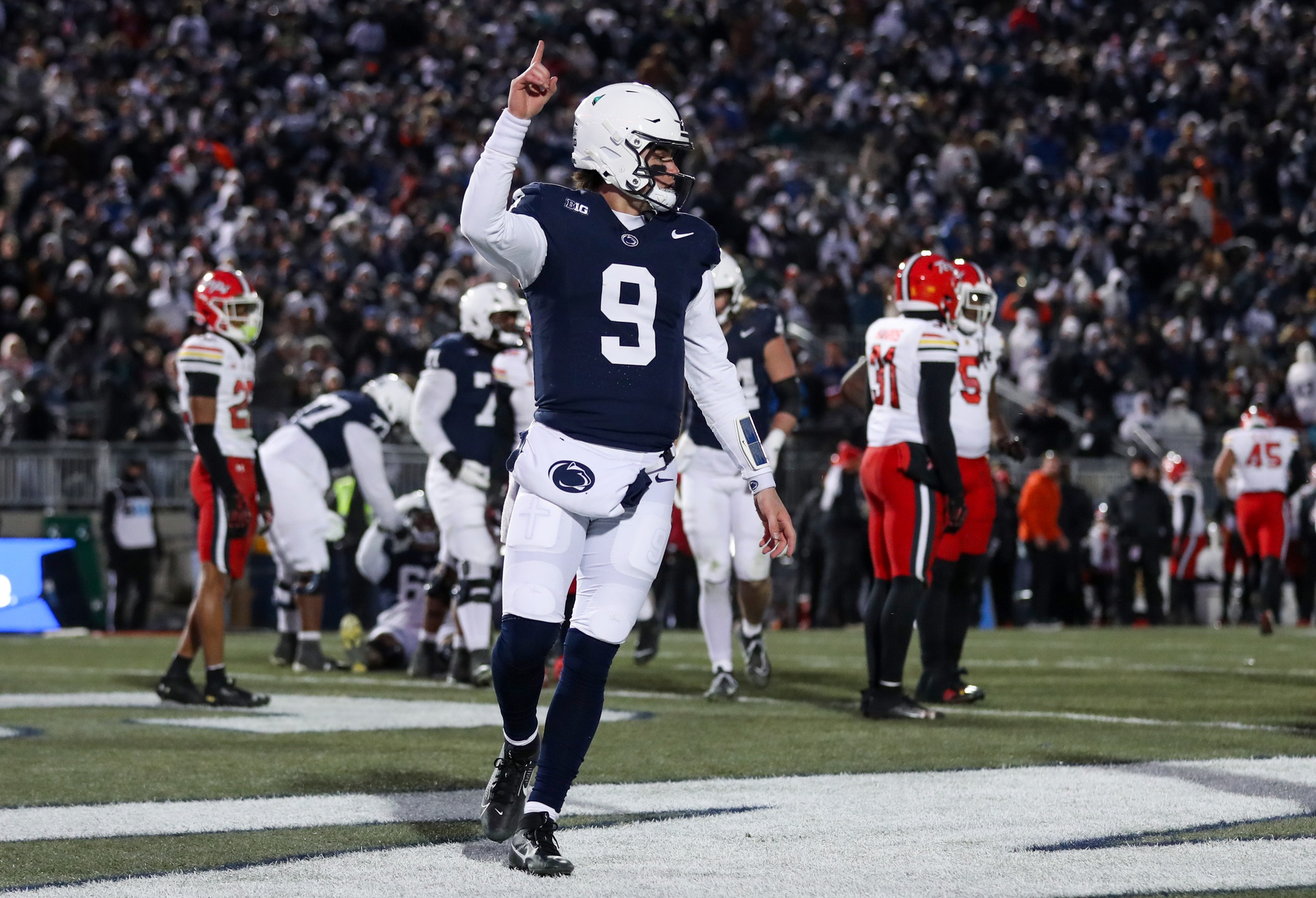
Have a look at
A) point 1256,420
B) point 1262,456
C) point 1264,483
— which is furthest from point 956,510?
point 1256,420

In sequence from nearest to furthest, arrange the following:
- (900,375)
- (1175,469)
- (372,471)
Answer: (900,375) → (372,471) → (1175,469)

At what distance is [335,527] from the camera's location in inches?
518

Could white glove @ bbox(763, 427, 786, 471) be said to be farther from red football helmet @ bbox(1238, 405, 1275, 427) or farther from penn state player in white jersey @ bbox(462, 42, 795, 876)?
red football helmet @ bbox(1238, 405, 1275, 427)

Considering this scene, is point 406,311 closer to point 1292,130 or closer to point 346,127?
point 346,127

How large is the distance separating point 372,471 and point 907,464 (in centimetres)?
407

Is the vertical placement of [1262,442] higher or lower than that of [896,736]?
higher

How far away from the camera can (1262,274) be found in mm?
23938

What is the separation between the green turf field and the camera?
4711 millimetres

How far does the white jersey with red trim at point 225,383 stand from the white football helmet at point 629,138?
455cm

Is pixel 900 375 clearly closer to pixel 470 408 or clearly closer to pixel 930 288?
pixel 930 288

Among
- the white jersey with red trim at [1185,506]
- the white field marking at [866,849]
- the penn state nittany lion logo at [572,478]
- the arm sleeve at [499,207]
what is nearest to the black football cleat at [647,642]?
the white field marking at [866,849]

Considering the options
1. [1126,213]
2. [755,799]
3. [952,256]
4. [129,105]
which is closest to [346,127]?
[129,105]

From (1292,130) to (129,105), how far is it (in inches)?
669

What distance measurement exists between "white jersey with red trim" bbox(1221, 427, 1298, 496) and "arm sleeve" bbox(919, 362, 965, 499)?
7.89 m
